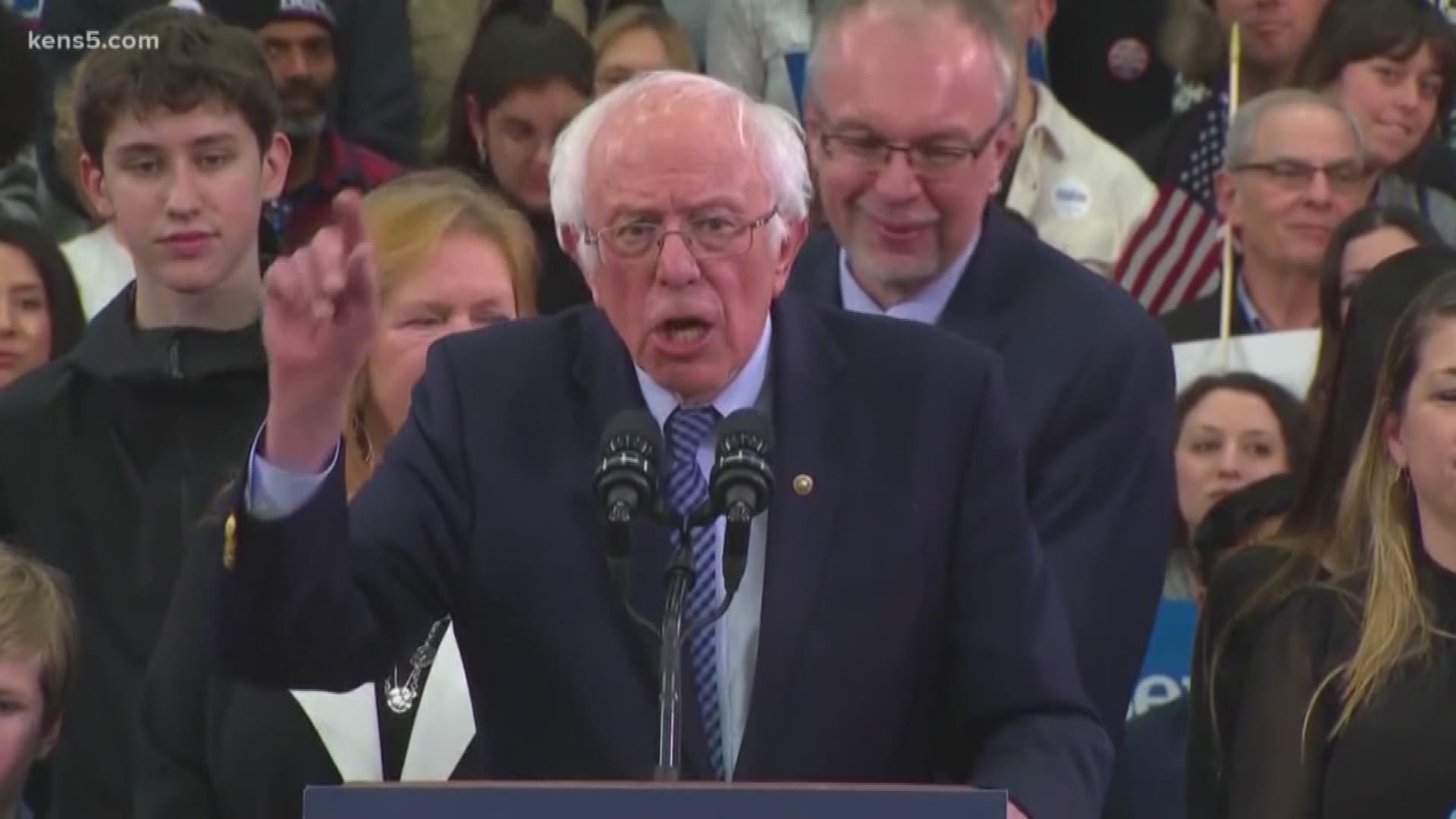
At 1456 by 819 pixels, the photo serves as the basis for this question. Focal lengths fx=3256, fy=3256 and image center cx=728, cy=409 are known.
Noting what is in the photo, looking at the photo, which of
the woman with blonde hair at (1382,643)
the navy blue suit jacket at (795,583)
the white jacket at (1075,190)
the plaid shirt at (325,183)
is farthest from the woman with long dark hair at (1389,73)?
the navy blue suit jacket at (795,583)

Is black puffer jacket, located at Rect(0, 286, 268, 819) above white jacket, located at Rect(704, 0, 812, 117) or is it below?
below

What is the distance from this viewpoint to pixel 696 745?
407 cm

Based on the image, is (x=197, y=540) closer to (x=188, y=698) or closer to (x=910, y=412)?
(x=188, y=698)

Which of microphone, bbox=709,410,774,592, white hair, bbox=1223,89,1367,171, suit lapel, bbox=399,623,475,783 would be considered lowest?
suit lapel, bbox=399,623,475,783

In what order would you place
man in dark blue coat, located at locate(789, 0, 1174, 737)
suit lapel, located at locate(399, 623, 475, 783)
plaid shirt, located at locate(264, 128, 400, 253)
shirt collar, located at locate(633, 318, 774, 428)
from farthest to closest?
plaid shirt, located at locate(264, 128, 400, 253) → man in dark blue coat, located at locate(789, 0, 1174, 737) → suit lapel, located at locate(399, 623, 475, 783) → shirt collar, located at locate(633, 318, 774, 428)

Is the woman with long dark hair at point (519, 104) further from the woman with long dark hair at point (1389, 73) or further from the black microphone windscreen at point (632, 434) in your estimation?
the black microphone windscreen at point (632, 434)

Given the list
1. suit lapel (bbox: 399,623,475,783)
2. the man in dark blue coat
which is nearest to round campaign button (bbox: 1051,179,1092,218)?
the man in dark blue coat

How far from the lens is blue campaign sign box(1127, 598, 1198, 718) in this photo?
646 cm

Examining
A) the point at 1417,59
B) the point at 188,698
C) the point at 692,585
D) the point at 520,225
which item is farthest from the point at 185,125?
the point at 1417,59

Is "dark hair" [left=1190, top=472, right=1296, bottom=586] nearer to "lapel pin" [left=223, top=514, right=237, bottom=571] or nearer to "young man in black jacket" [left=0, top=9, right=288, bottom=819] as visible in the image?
"young man in black jacket" [left=0, top=9, right=288, bottom=819]

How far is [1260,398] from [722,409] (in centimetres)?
303

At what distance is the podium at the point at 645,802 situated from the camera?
10.6ft

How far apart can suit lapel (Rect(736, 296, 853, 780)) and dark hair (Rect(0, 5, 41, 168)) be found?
4.31 meters

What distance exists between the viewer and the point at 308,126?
26.7 ft
